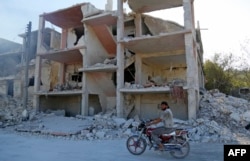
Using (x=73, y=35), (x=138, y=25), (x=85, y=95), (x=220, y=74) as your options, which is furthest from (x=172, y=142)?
(x=220, y=74)

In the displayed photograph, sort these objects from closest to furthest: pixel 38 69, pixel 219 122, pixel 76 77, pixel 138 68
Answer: pixel 219 122
pixel 138 68
pixel 38 69
pixel 76 77

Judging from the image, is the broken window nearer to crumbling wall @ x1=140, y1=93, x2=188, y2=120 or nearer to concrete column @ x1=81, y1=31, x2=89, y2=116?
concrete column @ x1=81, y1=31, x2=89, y2=116

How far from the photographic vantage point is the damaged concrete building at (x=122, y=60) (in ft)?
53.4

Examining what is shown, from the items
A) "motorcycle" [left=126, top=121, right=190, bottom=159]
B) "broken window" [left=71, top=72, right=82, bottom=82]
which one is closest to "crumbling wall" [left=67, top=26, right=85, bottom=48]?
"broken window" [left=71, top=72, right=82, bottom=82]

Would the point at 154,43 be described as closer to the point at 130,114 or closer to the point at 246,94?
the point at 130,114

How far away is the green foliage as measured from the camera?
30578 mm

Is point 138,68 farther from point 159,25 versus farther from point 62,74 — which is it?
point 62,74

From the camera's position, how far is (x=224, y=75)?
3100 centimetres

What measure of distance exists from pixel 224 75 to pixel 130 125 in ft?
68.2

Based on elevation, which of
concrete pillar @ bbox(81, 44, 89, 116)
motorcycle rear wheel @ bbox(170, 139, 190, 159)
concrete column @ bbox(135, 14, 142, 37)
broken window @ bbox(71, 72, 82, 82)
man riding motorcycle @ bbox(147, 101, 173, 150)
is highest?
concrete column @ bbox(135, 14, 142, 37)

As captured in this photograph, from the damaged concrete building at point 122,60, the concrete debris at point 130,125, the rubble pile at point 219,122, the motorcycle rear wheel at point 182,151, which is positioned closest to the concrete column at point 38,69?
the damaged concrete building at point 122,60

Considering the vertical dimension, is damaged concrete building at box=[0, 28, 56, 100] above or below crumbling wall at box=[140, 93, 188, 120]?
above

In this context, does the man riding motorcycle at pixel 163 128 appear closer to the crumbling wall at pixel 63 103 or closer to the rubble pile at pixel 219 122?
the rubble pile at pixel 219 122

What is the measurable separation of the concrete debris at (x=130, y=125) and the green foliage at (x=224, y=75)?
12.1 metres
